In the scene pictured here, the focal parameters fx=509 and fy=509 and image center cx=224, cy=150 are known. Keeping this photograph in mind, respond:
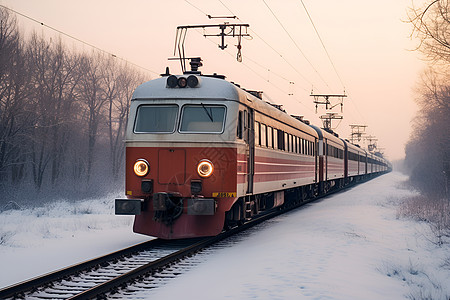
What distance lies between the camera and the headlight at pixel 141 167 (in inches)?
426

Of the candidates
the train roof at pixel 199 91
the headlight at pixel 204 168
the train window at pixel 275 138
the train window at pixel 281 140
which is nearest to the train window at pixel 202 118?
the train roof at pixel 199 91

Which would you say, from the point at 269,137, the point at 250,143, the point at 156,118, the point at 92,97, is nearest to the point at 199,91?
the point at 156,118

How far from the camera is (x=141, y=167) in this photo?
1086cm

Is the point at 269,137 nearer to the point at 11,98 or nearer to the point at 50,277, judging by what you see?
the point at 50,277

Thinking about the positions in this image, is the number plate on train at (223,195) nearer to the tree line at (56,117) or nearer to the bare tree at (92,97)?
the tree line at (56,117)

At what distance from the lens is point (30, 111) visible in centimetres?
2702

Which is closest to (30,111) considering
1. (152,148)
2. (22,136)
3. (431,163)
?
(22,136)

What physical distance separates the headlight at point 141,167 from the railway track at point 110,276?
1.51 meters

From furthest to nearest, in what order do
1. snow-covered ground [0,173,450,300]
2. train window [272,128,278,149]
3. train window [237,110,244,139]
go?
train window [272,128,278,149], train window [237,110,244,139], snow-covered ground [0,173,450,300]

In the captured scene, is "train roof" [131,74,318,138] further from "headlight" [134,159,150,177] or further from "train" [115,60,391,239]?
"headlight" [134,159,150,177]

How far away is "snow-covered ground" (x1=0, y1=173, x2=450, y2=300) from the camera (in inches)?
289

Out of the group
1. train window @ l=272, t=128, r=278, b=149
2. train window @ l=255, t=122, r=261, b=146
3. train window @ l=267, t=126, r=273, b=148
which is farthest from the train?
train window @ l=272, t=128, r=278, b=149

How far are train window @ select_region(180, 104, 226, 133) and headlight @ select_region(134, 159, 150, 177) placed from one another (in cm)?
106

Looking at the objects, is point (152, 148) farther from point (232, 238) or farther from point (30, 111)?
point (30, 111)
